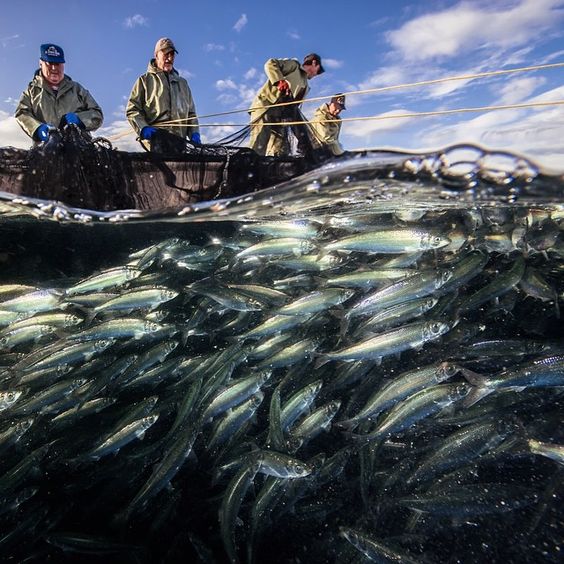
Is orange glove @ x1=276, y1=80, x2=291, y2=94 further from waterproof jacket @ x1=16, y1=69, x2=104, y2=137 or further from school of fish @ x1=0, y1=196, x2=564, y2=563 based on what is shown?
school of fish @ x1=0, y1=196, x2=564, y2=563

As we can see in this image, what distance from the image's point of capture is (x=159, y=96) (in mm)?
8547

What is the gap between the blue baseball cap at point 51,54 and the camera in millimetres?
7764

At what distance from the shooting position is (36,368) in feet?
18.7

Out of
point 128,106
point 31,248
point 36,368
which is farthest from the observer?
point 31,248

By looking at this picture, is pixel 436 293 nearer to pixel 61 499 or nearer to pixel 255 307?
pixel 255 307

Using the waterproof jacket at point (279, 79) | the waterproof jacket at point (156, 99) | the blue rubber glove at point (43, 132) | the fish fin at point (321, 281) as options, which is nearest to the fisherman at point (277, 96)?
the waterproof jacket at point (279, 79)

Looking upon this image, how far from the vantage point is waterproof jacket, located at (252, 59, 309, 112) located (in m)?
9.48

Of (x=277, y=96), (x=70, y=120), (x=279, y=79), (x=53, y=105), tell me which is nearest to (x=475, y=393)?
(x=70, y=120)

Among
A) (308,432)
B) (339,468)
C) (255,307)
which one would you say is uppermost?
(255,307)

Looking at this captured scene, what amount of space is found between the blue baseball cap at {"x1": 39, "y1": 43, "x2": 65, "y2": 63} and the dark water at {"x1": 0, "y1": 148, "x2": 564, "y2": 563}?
156 inches

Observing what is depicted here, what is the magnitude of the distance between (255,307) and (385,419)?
6.53 feet

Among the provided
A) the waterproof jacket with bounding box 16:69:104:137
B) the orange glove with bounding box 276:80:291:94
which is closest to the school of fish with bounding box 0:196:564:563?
the waterproof jacket with bounding box 16:69:104:137

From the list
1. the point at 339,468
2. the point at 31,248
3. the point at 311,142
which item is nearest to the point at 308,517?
the point at 339,468

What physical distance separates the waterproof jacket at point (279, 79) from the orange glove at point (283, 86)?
0.08m
